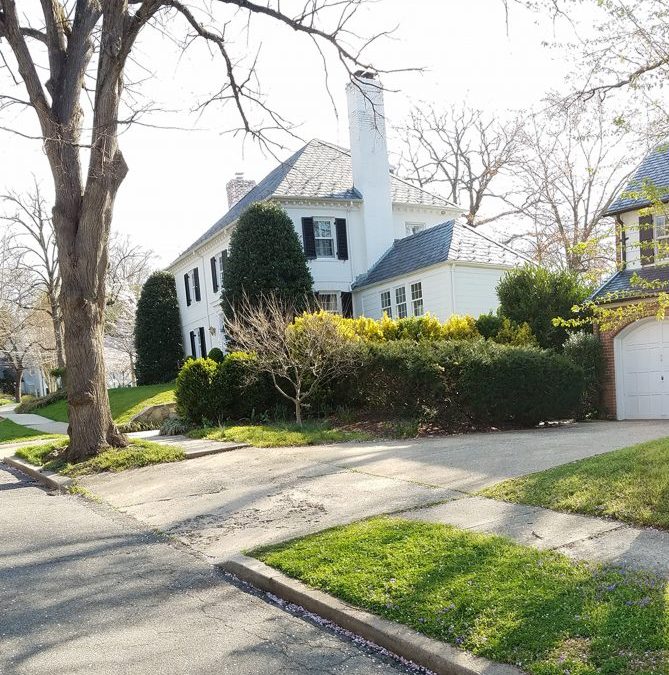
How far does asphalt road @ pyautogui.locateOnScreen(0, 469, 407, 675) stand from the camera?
3.81 metres

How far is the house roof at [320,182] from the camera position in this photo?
25125 mm

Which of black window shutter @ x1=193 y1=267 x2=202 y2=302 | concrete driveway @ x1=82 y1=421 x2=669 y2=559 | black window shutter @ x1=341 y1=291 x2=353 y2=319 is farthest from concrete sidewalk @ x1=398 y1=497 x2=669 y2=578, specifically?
black window shutter @ x1=193 y1=267 x2=202 y2=302

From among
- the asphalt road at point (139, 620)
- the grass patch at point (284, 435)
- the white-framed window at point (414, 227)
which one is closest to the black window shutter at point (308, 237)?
the white-framed window at point (414, 227)

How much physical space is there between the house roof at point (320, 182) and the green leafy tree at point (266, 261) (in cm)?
196

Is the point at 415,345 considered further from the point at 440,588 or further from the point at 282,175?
the point at 282,175

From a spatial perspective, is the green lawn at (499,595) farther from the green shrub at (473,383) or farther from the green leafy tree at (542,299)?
the green leafy tree at (542,299)

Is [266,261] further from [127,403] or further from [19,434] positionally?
[19,434]

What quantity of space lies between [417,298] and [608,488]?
1674cm

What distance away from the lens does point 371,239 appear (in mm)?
25625

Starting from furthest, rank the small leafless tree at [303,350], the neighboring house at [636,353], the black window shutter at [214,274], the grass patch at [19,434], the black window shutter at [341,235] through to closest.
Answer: the black window shutter at [214,274] → the black window shutter at [341,235] → the grass patch at [19,434] → the neighboring house at [636,353] → the small leafless tree at [303,350]

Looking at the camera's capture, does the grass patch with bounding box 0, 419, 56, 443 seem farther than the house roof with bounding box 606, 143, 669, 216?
Yes

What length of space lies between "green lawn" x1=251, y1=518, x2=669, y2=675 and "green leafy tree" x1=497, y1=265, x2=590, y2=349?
43.9ft

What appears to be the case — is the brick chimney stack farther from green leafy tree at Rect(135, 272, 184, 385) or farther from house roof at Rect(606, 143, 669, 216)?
house roof at Rect(606, 143, 669, 216)

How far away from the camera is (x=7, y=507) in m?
8.84
